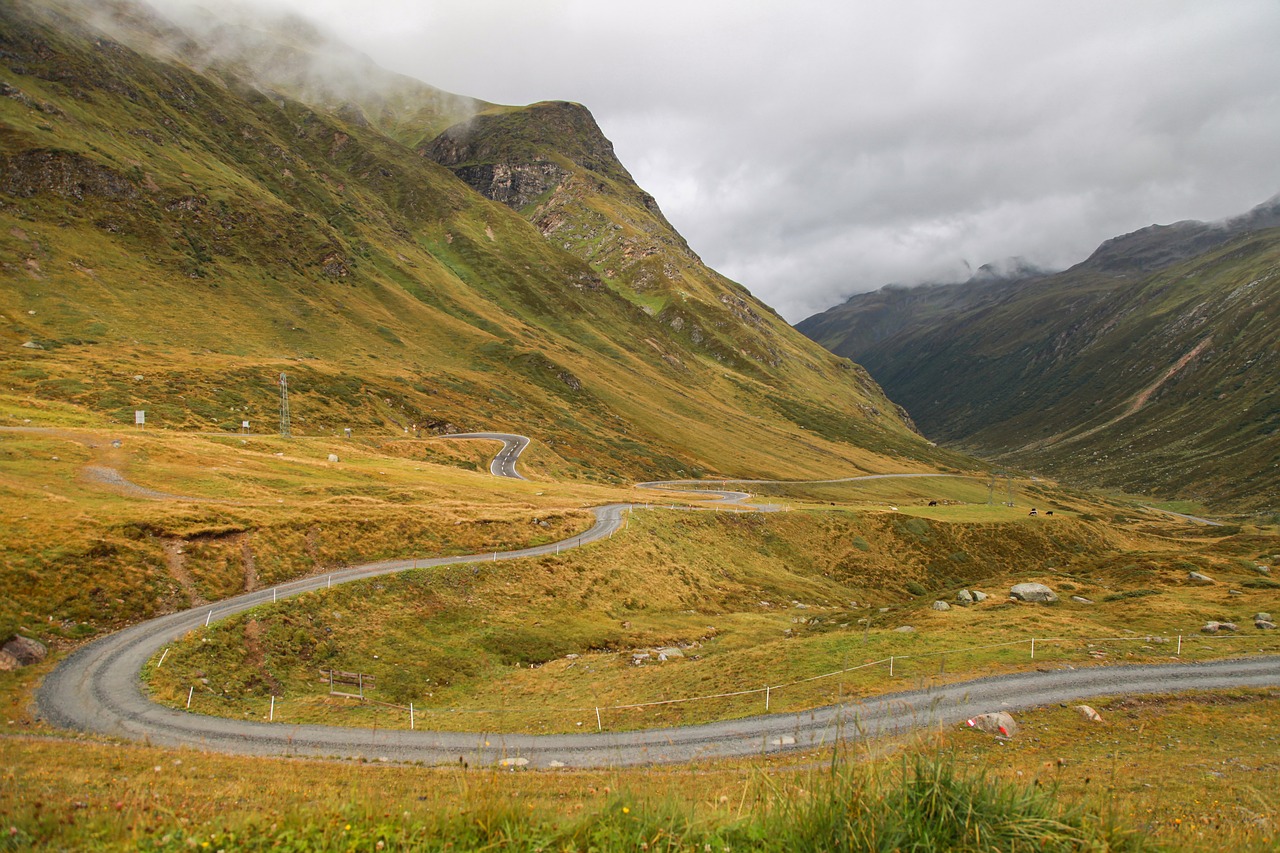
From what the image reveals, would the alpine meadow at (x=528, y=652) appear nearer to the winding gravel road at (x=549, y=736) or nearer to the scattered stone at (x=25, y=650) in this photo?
the winding gravel road at (x=549, y=736)

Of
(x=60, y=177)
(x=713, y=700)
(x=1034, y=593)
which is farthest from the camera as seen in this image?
(x=60, y=177)

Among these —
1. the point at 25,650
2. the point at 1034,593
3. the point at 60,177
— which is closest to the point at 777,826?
the point at 25,650

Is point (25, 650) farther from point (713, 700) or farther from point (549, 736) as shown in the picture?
point (713, 700)

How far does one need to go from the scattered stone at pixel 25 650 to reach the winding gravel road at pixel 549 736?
1.19m

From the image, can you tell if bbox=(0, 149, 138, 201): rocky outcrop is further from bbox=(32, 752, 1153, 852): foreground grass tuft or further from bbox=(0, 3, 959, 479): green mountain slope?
bbox=(32, 752, 1153, 852): foreground grass tuft

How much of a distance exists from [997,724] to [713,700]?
11274 mm

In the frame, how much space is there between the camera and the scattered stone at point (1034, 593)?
46.4m

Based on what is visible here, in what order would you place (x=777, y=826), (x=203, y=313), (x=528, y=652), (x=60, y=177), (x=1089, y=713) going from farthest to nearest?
(x=60, y=177), (x=203, y=313), (x=528, y=652), (x=1089, y=713), (x=777, y=826)

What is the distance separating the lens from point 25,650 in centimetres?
2561

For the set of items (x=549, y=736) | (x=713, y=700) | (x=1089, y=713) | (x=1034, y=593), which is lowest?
(x=1034, y=593)

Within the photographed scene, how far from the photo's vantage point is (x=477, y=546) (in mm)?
51125

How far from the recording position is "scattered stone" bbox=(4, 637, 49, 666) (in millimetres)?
25266

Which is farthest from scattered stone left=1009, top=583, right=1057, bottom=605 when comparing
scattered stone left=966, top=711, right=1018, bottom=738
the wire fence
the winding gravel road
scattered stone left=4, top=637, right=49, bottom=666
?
scattered stone left=4, top=637, right=49, bottom=666

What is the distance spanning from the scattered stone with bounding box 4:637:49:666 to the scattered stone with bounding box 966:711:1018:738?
38.5 metres
